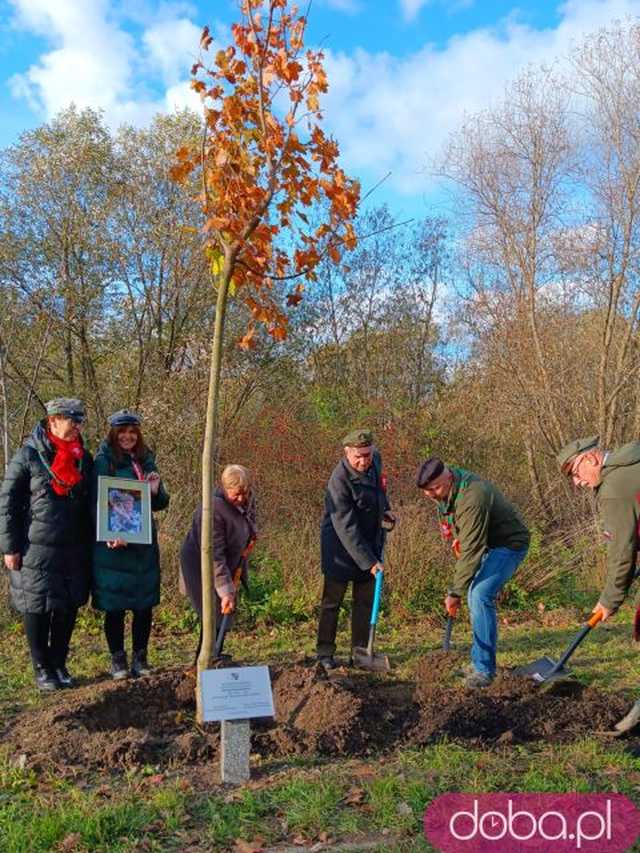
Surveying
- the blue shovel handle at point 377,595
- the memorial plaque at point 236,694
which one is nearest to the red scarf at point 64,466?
the memorial plaque at point 236,694

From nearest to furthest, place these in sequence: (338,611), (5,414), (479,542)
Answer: (479,542), (338,611), (5,414)

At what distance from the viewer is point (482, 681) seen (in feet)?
19.0

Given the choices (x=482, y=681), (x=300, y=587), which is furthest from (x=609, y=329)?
(x=482, y=681)

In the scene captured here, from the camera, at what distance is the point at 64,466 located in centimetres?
579

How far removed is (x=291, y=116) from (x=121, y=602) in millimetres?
3559

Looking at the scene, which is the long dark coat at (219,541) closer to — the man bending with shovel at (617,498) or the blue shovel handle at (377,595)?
the blue shovel handle at (377,595)

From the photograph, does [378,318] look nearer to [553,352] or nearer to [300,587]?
[553,352]

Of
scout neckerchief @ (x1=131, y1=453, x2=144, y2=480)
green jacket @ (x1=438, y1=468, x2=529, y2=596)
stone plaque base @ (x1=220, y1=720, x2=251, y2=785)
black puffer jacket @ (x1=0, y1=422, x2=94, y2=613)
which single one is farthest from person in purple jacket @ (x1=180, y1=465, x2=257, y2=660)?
stone plaque base @ (x1=220, y1=720, x2=251, y2=785)

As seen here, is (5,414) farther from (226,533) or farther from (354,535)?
(354,535)

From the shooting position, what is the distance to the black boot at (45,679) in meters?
5.88

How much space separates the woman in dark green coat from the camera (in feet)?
19.4

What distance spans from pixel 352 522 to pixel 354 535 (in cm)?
10

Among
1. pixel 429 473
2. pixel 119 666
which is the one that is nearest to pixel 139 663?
pixel 119 666

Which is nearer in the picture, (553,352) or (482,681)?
(482,681)
